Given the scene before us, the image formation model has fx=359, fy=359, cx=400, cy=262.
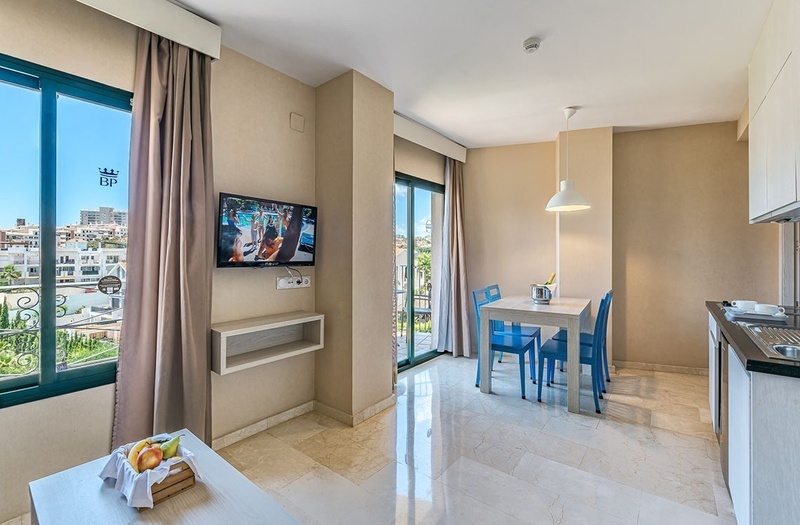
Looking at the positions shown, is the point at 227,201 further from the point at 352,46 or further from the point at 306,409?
the point at 306,409

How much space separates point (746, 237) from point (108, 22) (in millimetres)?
5580

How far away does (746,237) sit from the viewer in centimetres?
371

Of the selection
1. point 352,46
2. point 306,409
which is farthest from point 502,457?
point 352,46

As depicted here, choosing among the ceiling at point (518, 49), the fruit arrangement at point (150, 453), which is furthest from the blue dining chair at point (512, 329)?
the fruit arrangement at point (150, 453)

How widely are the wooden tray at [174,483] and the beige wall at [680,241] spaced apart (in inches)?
172

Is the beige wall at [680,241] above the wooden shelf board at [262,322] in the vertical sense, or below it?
above

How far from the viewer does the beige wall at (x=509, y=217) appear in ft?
14.9

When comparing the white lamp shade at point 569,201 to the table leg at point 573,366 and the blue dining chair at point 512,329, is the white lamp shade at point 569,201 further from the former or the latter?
the blue dining chair at point 512,329

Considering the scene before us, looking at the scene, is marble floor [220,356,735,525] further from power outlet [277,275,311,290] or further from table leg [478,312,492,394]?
power outlet [277,275,311,290]

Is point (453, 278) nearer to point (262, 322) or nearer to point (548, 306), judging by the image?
point (548, 306)

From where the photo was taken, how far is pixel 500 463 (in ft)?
7.51

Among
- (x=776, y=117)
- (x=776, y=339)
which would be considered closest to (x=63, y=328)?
(x=776, y=339)

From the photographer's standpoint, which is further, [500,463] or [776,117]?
[500,463]

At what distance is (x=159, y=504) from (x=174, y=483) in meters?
0.07
